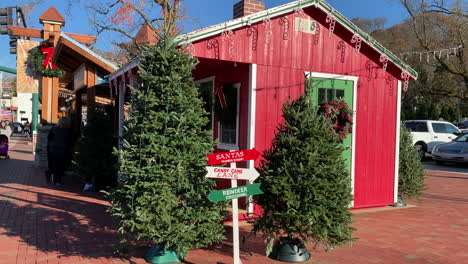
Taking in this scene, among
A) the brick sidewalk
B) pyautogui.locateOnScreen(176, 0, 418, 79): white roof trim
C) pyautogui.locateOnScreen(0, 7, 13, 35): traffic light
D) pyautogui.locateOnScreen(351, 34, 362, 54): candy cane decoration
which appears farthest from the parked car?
pyautogui.locateOnScreen(351, 34, 362, 54): candy cane decoration

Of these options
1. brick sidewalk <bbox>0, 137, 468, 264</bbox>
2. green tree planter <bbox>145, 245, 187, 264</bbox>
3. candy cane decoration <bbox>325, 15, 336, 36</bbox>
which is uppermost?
candy cane decoration <bbox>325, 15, 336, 36</bbox>

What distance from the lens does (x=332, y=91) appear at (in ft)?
23.3

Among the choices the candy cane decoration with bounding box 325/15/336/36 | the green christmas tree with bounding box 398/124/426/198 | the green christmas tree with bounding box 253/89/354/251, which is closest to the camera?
the green christmas tree with bounding box 253/89/354/251

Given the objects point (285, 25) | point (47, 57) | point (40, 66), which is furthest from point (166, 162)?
point (40, 66)

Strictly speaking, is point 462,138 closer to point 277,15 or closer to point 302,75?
point 302,75

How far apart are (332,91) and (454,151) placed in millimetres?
11180

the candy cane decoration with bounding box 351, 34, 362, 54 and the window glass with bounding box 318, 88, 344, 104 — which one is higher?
the candy cane decoration with bounding box 351, 34, 362, 54

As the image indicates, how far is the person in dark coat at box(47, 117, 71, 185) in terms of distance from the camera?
9273mm

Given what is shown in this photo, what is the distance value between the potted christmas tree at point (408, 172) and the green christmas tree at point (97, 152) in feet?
20.3

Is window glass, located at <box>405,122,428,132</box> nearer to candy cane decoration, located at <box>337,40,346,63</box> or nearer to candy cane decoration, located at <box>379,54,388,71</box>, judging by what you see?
candy cane decoration, located at <box>379,54,388,71</box>

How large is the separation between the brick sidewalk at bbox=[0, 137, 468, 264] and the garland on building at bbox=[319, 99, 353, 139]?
162cm

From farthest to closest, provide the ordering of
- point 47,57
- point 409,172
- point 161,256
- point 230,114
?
point 47,57, point 409,172, point 230,114, point 161,256

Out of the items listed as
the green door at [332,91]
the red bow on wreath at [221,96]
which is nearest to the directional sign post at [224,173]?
the red bow on wreath at [221,96]

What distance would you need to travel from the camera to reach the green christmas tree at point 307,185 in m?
4.18
